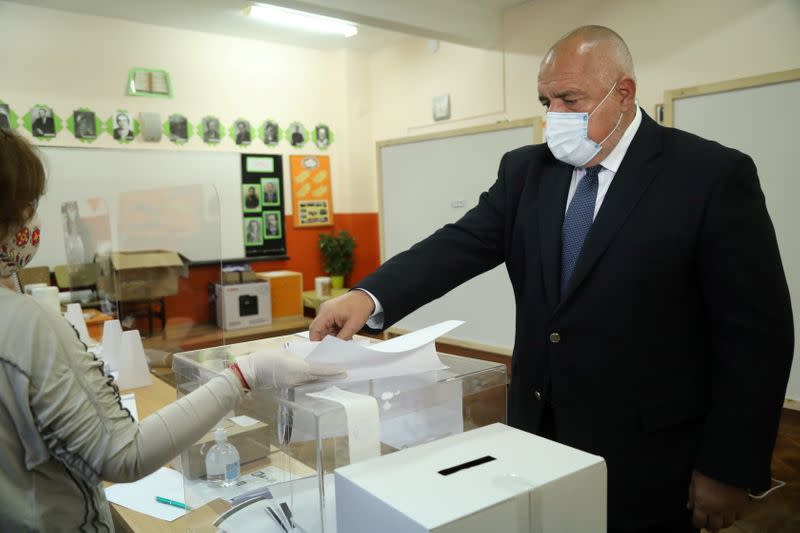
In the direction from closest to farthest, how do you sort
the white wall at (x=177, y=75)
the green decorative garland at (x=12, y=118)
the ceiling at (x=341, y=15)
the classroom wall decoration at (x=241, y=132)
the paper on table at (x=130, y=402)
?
1. the paper on table at (x=130, y=402)
2. the ceiling at (x=341, y=15)
3. the green decorative garland at (x=12, y=118)
4. the white wall at (x=177, y=75)
5. the classroom wall decoration at (x=241, y=132)

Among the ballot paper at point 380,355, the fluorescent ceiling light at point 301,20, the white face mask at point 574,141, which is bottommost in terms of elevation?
the ballot paper at point 380,355

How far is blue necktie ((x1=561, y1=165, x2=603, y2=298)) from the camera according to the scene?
1.24 metres

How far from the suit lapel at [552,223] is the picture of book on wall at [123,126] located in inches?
180

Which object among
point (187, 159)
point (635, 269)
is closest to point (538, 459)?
point (635, 269)

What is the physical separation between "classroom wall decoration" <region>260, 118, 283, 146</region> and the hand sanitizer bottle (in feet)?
15.7

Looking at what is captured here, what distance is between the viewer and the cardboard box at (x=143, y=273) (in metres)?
2.96

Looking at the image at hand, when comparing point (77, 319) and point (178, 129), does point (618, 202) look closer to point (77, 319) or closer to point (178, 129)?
point (77, 319)

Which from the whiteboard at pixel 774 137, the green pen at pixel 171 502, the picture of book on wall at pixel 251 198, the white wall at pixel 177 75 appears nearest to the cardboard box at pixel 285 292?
the picture of book on wall at pixel 251 198

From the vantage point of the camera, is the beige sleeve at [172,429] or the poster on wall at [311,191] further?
the poster on wall at [311,191]

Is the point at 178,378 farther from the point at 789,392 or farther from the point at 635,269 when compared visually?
the point at 789,392

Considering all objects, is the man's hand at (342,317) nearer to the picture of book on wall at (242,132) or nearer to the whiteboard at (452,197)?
the whiteboard at (452,197)

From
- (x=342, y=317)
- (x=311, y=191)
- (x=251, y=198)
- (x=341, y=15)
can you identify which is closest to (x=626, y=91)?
(x=342, y=317)

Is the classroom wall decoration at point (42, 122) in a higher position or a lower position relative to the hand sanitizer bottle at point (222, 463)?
higher

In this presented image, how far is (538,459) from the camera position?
74 centimetres
